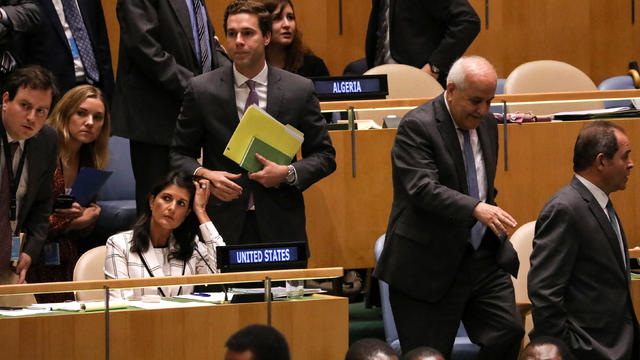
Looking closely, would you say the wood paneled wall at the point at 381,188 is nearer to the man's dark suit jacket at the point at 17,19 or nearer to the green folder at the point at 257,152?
the green folder at the point at 257,152

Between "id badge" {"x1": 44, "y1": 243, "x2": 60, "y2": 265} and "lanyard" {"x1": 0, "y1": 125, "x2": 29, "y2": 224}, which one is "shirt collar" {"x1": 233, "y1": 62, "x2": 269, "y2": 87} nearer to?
"lanyard" {"x1": 0, "y1": 125, "x2": 29, "y2": 224}

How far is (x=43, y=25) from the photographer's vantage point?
5.12 meters

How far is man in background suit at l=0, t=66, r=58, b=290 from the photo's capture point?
367cm

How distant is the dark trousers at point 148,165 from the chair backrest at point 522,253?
144 cm

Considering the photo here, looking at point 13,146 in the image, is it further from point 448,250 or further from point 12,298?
point 448,250

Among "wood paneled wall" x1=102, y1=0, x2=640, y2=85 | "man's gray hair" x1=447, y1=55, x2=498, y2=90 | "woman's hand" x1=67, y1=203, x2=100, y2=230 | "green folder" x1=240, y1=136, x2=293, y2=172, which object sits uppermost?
"wood paneled wall" x1=102, y1=0, x2=640, y2=85

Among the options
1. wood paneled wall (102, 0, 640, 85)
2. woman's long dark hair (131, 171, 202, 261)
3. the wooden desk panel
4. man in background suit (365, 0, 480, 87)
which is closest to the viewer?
the wooden desk panel

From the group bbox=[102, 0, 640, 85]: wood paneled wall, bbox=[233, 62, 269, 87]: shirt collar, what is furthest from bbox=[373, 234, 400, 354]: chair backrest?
bbox=[102, 0, 640, 85]: wood paneled wall

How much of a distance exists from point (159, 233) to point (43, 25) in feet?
5.33

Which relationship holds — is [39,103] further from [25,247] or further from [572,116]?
[572,116]

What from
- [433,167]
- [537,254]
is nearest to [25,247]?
[433,167]

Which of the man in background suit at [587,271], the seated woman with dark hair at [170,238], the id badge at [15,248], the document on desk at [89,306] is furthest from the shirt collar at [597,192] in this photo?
the id badge at [15,248]

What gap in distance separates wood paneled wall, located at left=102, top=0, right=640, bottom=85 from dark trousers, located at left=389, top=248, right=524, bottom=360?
151 inches

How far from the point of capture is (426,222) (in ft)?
11.8
